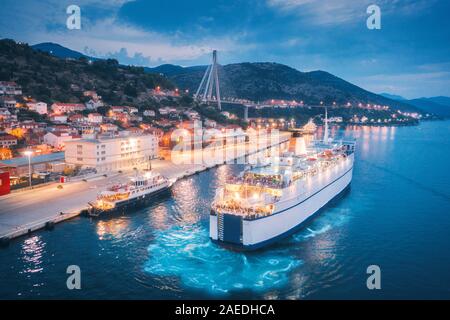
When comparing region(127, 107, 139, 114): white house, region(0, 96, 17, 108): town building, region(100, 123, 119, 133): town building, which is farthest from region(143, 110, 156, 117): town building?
region(0, 96, 17, 108): town building

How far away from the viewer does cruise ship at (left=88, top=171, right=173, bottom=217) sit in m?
20.5

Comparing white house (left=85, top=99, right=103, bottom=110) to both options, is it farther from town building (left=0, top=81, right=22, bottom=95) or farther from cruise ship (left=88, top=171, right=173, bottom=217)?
cruise ship (left=88, top=171, right=173, bottom=217)

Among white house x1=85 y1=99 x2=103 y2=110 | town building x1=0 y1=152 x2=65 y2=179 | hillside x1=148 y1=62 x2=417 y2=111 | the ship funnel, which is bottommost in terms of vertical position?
town building x1=0 y1=152 x2=65 y2=179

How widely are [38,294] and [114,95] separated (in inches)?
2346

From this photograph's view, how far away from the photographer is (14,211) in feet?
63.1

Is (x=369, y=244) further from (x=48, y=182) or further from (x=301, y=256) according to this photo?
(x=48, y=182)

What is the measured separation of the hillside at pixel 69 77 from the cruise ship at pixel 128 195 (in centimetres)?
3902

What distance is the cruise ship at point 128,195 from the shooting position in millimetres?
20531

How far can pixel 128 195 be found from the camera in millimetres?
22172

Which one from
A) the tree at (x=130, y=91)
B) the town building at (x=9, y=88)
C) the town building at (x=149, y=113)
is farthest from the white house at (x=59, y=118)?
the tree at (x=130, y=91)

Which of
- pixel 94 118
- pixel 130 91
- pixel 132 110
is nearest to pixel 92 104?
pixel 132 110

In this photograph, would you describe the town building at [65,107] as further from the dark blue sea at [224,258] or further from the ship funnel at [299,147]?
the ship funnel at [299,147]

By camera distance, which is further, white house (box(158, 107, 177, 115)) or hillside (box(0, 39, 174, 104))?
white house (box(158, 107, 177, 115))

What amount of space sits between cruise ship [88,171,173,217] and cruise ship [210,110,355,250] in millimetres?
7010
